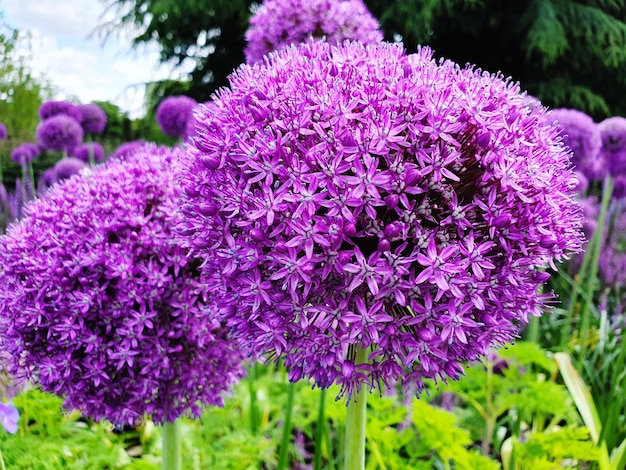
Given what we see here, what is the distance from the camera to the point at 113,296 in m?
1.87

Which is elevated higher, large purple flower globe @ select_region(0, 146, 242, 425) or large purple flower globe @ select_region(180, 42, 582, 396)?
large purple flower globe @ select_region(180, 42, 582, 396)

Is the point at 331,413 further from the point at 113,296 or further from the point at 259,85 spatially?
the point at 259,85

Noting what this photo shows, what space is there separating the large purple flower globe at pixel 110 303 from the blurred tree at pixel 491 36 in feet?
31.4

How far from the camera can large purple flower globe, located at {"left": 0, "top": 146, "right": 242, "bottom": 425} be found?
5.95 feet

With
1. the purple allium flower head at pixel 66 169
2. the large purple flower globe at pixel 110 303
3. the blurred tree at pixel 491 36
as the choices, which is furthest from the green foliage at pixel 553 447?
the blurred tree at pixel 491 36

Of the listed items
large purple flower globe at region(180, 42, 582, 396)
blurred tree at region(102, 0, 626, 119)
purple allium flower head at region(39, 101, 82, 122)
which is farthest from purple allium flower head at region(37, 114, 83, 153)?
blurred tree at region(102, 0, 626, 119)

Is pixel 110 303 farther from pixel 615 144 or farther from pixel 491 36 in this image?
pixel 491 36

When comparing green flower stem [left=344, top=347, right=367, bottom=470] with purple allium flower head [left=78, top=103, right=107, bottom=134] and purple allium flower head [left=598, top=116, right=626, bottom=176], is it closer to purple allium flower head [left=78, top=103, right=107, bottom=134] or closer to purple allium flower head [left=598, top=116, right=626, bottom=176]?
purple allium flower head [left=598, top=116, right=626, bottom=176]

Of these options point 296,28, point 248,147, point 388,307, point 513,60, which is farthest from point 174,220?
point 513,60

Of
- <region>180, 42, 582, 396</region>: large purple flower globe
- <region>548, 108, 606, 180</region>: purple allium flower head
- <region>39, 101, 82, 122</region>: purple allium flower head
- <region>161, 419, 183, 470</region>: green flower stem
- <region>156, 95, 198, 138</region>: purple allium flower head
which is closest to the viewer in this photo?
<region>180, 42, 582, 396</region>: large purple flower globe

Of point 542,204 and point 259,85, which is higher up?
point 259,85

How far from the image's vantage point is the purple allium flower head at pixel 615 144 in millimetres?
3973

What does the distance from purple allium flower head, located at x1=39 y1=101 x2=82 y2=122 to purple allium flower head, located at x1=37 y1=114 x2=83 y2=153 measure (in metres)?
0.06

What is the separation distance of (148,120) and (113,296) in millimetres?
13724
